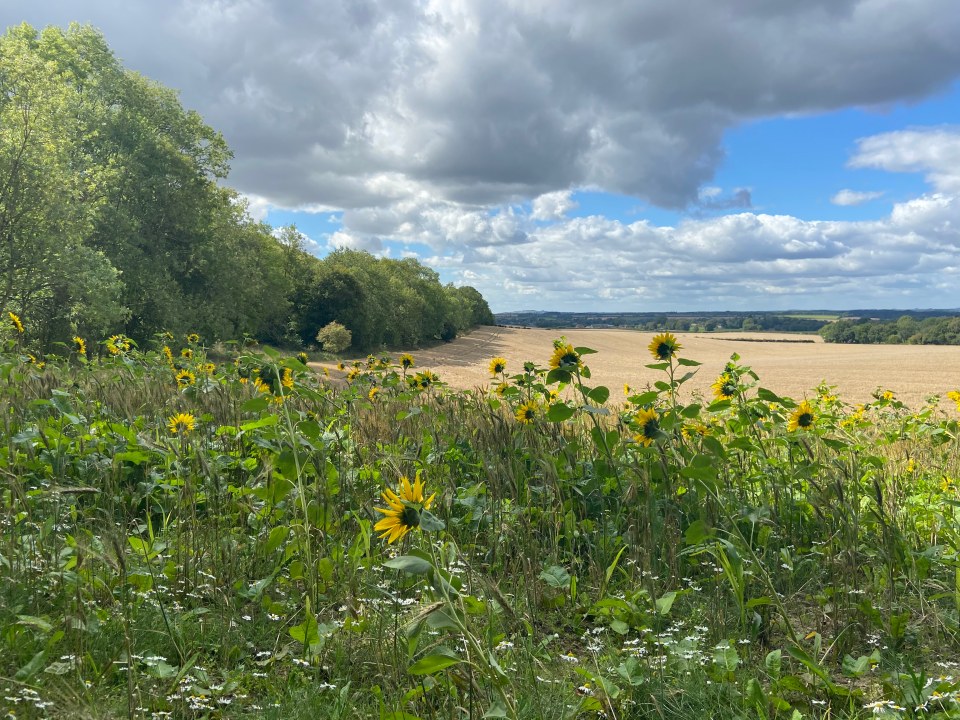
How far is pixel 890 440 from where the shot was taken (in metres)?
5.78

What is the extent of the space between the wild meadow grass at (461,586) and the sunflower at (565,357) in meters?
0.01

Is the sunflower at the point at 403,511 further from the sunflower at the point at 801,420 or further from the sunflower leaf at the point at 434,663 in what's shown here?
the sunflower at the point at 801,420

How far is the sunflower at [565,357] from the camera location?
143 inches

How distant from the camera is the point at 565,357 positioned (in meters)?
3.68

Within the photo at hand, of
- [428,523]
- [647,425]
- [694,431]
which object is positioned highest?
[428,523]

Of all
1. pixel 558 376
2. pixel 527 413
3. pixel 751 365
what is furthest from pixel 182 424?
pixel 751 365

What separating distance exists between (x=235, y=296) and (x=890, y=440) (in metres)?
28.5

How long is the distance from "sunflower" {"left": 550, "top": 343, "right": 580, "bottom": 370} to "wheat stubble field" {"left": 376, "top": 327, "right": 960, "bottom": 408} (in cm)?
126

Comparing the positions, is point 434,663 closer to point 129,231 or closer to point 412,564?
point 412,564

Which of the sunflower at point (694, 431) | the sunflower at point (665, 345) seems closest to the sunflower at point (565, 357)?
the sunflower at point (665, 345)

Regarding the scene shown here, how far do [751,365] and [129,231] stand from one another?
27.0 metres

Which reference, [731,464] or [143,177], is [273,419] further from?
[143,177]

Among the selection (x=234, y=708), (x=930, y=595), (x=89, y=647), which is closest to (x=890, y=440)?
(x=930, y=595)

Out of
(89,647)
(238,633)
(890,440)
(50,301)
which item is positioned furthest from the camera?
(50,301)
